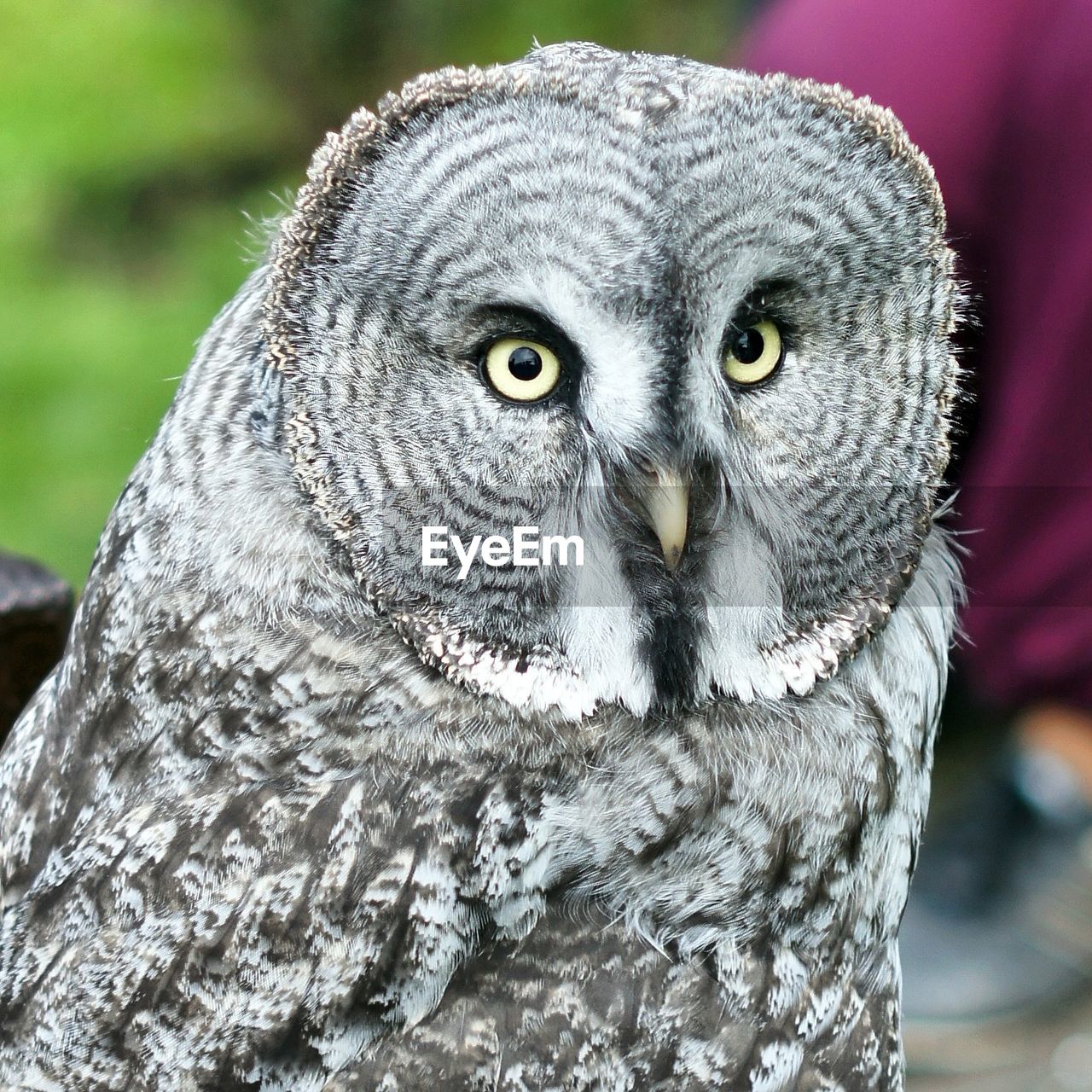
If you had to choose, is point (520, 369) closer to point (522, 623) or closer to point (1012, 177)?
point (522, 623)

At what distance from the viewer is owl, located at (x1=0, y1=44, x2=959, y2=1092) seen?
3.01ft

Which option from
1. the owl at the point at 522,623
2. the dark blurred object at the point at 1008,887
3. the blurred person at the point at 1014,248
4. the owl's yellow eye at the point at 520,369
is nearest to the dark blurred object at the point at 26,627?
the owl at the point at 522,623

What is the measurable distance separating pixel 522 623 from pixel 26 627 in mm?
683

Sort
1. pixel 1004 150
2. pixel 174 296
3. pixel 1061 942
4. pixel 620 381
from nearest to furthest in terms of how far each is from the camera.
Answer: pixel 620 381 < pixel 1004 150 < pixel 1061 942 < pixel 174 296

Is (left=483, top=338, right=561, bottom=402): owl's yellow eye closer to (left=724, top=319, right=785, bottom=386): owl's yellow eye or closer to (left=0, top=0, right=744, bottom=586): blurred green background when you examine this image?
(left=724, top=319, right=785, bottom=386): owl's yellow eye

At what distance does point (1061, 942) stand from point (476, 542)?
2174 millimetres

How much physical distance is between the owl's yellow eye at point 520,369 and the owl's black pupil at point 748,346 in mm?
120

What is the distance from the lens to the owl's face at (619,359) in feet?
2.95

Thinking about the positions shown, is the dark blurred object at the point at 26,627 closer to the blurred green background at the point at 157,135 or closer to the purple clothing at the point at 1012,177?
the purple clothing at the point at 1012,177

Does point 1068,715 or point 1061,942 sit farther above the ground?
point 1068,715

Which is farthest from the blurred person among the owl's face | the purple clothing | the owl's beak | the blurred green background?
the blurred green background

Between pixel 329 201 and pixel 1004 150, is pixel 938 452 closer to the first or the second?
pixel 329 201

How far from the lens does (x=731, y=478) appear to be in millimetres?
984

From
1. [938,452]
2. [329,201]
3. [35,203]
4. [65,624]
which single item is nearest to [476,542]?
[329,201]
